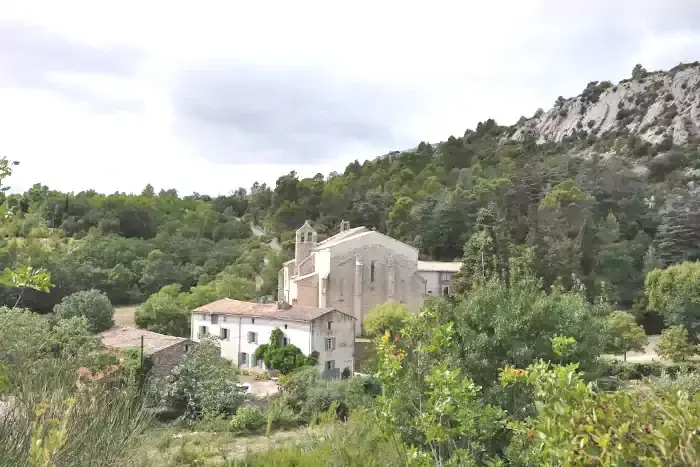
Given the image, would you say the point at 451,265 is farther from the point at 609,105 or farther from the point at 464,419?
the point at 609,105

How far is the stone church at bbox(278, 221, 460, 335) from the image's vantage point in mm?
37062

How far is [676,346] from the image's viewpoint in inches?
1032

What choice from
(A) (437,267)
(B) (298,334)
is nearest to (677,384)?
(B) (298,334)

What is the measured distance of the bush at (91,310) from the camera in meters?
32.4

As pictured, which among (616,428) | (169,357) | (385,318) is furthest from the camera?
(385,318)

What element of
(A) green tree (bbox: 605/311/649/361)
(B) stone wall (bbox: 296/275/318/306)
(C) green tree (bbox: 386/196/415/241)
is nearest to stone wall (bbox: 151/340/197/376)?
(B) stone wall (bbox: 296/275/318/306)

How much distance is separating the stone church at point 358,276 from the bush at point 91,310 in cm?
1150

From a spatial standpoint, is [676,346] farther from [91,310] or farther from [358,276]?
[91,310]

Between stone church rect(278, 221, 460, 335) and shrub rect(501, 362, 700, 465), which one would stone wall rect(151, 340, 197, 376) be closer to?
stone church rect(278, 221, 460, 335)

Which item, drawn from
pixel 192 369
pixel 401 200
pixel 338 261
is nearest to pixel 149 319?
pixel 338 261

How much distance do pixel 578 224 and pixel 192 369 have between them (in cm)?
3125

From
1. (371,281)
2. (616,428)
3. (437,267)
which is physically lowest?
(616,428)

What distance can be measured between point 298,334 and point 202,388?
8100 mm

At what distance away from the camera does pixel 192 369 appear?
824 inches
